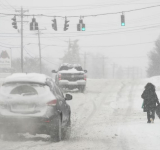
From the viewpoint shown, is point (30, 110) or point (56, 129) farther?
point (56, 129)

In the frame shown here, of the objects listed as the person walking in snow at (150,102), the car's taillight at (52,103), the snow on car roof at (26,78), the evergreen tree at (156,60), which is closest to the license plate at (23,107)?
the car's taillight at (52,103)

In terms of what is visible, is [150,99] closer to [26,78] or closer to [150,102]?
[150,102]

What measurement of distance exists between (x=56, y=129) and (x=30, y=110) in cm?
77

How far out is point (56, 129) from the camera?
9.07m

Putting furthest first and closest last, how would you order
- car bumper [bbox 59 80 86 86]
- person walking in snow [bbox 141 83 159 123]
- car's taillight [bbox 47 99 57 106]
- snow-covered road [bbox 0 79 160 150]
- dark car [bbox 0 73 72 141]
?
car bumper [bbox 59 80 86 86] → person walking in snow [bbox 141 83 159 123] → car's taillight [bbox 47 99 57 106] → dark car [bbox 0 73 72 141] → snow-covered road [bbox 0 79 160 150]

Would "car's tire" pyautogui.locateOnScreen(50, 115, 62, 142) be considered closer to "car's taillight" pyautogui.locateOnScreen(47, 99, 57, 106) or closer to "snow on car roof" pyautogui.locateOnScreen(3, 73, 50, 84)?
"car's taillight" pyautogui.locateOnScreen(47, 99, 57, 106)

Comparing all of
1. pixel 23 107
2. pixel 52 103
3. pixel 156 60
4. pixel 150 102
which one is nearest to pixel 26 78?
pixel 23 107

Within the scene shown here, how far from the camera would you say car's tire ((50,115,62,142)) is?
898 cm

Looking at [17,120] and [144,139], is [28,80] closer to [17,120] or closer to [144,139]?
[17,120]

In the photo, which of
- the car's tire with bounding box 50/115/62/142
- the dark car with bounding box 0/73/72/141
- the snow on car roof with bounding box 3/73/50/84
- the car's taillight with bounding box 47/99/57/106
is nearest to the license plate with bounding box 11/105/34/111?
the dark car with bounding box 0/73/72/141

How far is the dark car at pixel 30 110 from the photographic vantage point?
28.9 feet

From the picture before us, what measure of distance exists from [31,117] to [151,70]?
7204 cm

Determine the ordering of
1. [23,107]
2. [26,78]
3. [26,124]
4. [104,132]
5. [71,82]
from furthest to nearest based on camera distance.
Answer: [71,82] < [104,132] < [26,78] < [23,107] < [26,124]

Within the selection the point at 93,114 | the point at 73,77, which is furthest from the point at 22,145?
the point at 73,77
